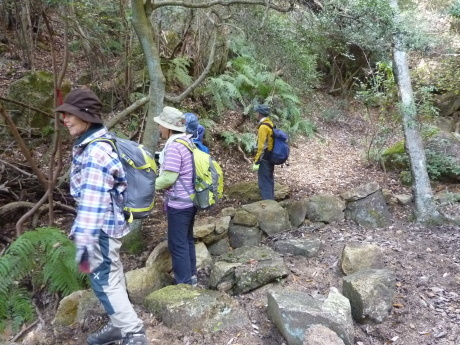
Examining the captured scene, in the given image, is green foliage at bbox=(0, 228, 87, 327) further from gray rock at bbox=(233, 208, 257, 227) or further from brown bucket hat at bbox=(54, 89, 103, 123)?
gray rock at bbox=(233, 208, 257, 227)

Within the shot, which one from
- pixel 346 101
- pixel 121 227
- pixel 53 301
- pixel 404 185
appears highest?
pixel 346 101

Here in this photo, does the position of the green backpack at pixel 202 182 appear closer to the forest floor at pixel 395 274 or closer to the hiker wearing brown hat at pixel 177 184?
the hiker wearing brown hat at pixel 177 184

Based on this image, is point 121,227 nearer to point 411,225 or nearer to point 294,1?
point 294,1

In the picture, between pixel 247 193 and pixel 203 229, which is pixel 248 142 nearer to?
pixel 247 193

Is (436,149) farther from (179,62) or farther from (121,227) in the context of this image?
(121,227)

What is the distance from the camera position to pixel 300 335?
2.94 m

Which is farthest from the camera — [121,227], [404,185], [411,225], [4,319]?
[404,185]

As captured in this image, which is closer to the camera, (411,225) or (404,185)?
(411,225)

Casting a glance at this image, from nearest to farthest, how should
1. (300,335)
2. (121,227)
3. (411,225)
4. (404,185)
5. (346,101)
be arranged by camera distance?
(121,227), (300,335), (411,225), (404,185), (346,101)

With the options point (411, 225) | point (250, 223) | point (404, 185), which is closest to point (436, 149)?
point (404, 185)

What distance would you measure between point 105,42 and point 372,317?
6.64 metres

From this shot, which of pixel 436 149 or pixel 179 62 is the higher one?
pixel 179 62

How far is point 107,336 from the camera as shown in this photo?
294 cm

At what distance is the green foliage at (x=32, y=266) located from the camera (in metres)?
3.73
